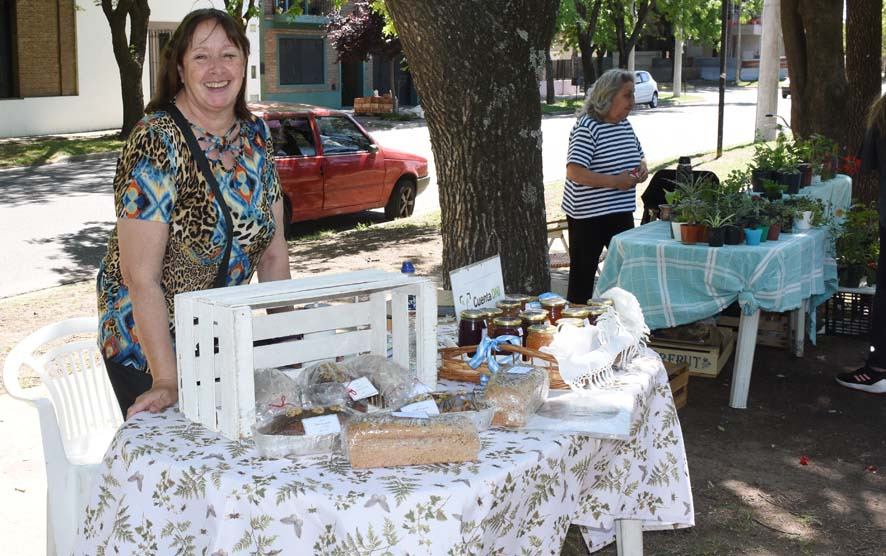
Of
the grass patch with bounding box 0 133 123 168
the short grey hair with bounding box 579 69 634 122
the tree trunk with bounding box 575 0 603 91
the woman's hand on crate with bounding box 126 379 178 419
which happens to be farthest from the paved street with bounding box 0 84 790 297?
the woman's hand on crate with bounding box 126 379 178 419

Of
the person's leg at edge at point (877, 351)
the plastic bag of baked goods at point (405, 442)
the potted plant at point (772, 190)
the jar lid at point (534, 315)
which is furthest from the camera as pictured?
the potted plant at point (772, 190)

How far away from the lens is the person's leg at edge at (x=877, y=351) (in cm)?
598

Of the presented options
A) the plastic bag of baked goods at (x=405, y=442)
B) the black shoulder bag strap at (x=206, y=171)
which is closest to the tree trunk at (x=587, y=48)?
the black shoulder bag strap at (x=206, y=171)

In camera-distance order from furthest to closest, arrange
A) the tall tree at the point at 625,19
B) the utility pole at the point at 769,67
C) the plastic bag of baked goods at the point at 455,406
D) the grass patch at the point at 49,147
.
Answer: the tall tree at the point at 625,19 → the utility pole at the point at 769,67 → the grass patch at the point at 49,147 → the plastic bag of baked goods at the point at 455,406

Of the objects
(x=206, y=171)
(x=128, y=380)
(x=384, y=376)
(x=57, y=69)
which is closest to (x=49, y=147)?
(x=57, y=69)

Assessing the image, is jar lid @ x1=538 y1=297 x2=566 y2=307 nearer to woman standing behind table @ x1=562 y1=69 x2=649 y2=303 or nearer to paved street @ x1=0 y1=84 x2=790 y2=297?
woman standing behind table @ x1=562 y1=69 x2=649 y2=303

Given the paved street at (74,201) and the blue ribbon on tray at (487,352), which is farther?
the paved street at (74,201)

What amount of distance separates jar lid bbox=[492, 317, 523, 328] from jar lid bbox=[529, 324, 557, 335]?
0.04 metres

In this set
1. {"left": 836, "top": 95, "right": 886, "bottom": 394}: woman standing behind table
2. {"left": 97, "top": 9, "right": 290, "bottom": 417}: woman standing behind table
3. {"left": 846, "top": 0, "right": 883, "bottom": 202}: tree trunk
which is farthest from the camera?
{"left": 846, "top": 0, "right": 883, "bottom": 202}: tree trunk

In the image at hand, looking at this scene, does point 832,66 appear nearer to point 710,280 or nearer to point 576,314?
point 710,280

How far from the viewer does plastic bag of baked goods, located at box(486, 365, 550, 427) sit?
2623 millimetres

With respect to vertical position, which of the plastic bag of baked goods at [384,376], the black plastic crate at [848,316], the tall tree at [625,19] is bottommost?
the black plastic crate at [848,316]

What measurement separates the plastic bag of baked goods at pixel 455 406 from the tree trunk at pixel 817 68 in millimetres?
8579

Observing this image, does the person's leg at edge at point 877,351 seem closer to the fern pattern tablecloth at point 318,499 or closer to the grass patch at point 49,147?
the fern pattern tablecloth at point 318,499
